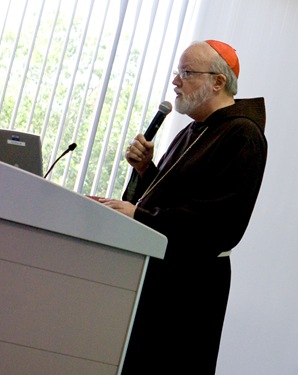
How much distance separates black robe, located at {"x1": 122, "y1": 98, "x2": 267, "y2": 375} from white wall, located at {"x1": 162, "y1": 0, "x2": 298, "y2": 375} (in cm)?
213

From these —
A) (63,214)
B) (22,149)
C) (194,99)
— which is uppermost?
(194,99)

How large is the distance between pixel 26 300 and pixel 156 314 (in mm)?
1000

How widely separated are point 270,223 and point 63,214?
11.1 ft

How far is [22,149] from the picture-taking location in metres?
2.66

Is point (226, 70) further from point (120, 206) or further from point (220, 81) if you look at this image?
point (120, 206)

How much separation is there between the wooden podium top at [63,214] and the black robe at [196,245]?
71cm

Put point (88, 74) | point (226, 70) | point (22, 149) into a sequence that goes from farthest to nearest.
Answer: point (88, 74), point (226, 70), point (22, 149)

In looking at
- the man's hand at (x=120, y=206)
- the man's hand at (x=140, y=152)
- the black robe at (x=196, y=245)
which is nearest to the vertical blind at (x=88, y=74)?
the man's hand at (x=140, y=152)

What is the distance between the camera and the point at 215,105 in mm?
2859

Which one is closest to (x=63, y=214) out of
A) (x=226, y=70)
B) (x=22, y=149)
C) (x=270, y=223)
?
(x=22, y=149)

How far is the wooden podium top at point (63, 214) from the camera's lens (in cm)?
153

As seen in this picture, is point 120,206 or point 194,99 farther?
point 194,99

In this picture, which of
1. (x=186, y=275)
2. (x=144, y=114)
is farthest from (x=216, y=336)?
(x=144, y=114)

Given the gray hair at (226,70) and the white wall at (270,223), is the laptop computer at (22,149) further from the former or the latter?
the white wall at (270,223)
